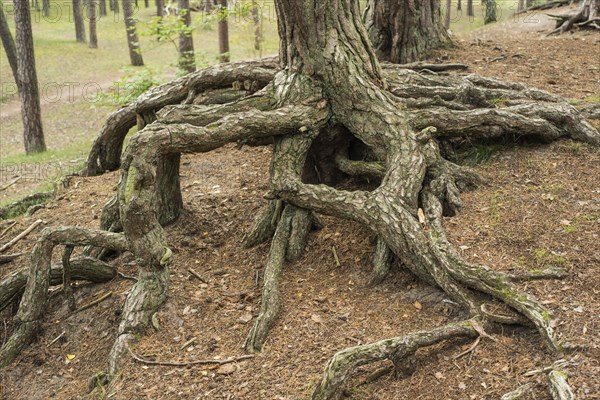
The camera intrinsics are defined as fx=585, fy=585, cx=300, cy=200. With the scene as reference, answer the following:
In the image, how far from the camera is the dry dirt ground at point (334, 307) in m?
4.30

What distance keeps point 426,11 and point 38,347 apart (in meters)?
7.96

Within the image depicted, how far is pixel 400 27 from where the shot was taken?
9.83 m

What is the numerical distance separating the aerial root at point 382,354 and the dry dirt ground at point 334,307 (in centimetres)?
13

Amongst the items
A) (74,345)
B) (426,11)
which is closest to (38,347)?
(74,345)

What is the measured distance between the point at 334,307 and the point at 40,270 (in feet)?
9.77

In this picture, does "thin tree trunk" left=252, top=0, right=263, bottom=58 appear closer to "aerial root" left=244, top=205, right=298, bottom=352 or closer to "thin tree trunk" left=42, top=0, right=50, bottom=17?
"aerial root" left=244, top=205, right=298, bottom=352

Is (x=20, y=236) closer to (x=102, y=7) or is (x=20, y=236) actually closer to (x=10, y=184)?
(x=10, y=184)

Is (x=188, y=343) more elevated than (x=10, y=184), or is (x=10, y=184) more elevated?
(x=10, y=184)

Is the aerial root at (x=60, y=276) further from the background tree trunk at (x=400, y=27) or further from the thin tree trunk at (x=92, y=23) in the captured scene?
the thin tree trunk at (x=92, y=23)

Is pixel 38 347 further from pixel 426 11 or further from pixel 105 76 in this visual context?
pixel 105 76

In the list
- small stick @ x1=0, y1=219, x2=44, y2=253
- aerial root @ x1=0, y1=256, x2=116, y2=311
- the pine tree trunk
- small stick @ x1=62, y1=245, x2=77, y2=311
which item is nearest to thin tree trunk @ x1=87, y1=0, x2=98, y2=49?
the pine tree trunk

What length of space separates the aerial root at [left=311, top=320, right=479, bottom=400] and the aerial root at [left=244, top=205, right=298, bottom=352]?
99 centimetres

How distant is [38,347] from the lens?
19.5 ft

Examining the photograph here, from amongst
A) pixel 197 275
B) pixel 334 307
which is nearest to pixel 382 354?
pixel 334 307
